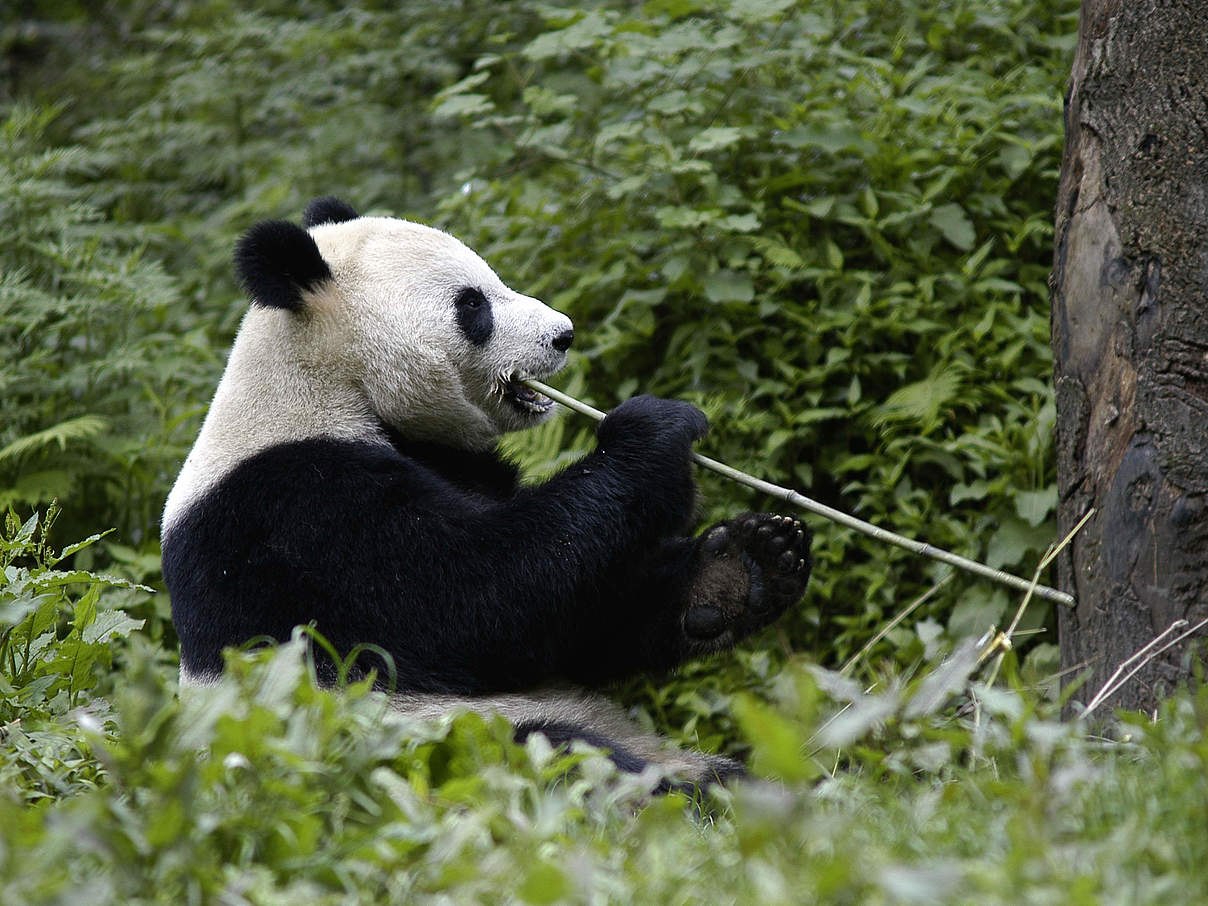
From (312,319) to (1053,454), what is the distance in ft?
8.95

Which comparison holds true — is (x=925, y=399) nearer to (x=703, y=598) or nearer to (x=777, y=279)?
(x=777, y=279)

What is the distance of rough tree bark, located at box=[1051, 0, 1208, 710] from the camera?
2977mm

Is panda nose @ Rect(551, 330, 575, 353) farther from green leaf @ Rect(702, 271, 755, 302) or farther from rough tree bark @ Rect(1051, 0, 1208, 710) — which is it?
rough tree bark @ Rect(1051, 0, 1208, 710)

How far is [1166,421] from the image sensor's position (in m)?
2.99

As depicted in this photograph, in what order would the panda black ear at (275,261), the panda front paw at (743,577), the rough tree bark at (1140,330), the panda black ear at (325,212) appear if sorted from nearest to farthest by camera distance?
the rough tree bark at (1140,330) → the panda black ear at (275,261) → the panda front paw at (743,577) → the panda black ear at (325,212)

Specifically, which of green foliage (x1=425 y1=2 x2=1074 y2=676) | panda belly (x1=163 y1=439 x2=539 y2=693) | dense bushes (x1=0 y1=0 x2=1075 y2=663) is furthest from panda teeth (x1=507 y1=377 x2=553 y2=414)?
green foliage (x1=425 y1=2 x2=1074 y2=676)

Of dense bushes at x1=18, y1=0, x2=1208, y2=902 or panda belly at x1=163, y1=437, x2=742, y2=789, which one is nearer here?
dense bushes at x1=18, y1=0, x2=1208, y2=902

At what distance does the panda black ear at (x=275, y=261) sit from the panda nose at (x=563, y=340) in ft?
2.53

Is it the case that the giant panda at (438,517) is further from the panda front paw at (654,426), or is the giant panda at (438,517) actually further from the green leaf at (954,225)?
the green leaf at (954,225)

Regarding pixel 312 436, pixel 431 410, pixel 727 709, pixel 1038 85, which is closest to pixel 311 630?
pixel 312 436

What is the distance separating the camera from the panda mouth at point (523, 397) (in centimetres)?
377

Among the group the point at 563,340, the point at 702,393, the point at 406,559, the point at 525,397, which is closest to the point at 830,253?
the point at 702,393

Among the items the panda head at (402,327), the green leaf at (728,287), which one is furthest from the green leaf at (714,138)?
the panda head at (402,327)

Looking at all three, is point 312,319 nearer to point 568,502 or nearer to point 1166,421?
point 568,502
